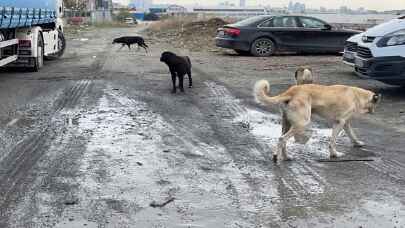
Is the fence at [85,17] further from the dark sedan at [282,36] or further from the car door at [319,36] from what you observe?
the car door at [319,36]

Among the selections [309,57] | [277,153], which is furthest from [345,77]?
[277,153]

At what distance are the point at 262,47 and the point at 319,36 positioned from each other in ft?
6.41

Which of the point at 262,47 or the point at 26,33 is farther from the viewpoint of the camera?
the point at 262,47

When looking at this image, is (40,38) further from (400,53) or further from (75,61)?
(400,53)

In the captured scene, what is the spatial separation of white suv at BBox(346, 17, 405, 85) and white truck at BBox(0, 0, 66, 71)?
680 cm

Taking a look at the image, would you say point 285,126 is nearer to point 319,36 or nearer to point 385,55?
point 385,55

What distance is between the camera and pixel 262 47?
1989 cm

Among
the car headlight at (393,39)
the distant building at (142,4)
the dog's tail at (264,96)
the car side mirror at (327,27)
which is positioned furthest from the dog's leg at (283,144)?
the distant building at (142,4)

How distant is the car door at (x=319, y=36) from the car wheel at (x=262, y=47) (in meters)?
1.08

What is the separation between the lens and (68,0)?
225ft

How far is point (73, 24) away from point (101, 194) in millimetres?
56270

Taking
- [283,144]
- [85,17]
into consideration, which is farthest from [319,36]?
[85,17]

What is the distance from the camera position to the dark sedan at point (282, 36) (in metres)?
19.7

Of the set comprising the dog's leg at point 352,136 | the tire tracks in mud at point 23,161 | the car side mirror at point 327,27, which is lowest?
the tire tracks in mud at point 23,161
